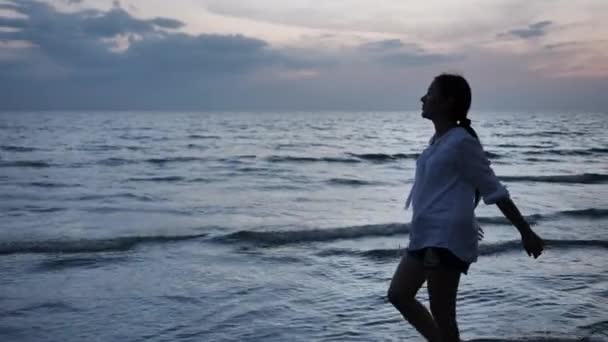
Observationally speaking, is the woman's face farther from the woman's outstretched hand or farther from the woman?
the woman's outstretched hand

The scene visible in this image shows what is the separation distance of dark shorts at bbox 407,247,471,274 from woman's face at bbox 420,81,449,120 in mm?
711

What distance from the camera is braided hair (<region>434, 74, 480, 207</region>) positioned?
312 centimetres

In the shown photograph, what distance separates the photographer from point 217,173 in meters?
24.2

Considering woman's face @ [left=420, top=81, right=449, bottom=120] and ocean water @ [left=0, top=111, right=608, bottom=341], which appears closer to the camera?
woman's face @ [left=420, top=81, right=449, bottom=120]

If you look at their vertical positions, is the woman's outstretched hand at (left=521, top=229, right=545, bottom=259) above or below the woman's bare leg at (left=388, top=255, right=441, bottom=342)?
above

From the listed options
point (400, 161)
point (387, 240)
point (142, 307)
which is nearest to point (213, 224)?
point (387, 240)

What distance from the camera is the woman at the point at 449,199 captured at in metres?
3.02

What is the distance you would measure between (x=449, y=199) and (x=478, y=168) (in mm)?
223

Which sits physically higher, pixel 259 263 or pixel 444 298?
pixel 444 298

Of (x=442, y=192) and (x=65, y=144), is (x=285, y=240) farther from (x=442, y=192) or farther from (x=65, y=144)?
(x=65, y=144)

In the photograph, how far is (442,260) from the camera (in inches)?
122

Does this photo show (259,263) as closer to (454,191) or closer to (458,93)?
(454,191)

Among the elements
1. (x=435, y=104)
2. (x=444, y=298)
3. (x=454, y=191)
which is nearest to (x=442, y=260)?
(x=444, y=298)

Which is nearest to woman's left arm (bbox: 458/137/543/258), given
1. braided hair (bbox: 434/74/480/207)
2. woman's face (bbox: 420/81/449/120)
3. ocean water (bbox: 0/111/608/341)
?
braided hair (bbox: 434/74/480/207)
